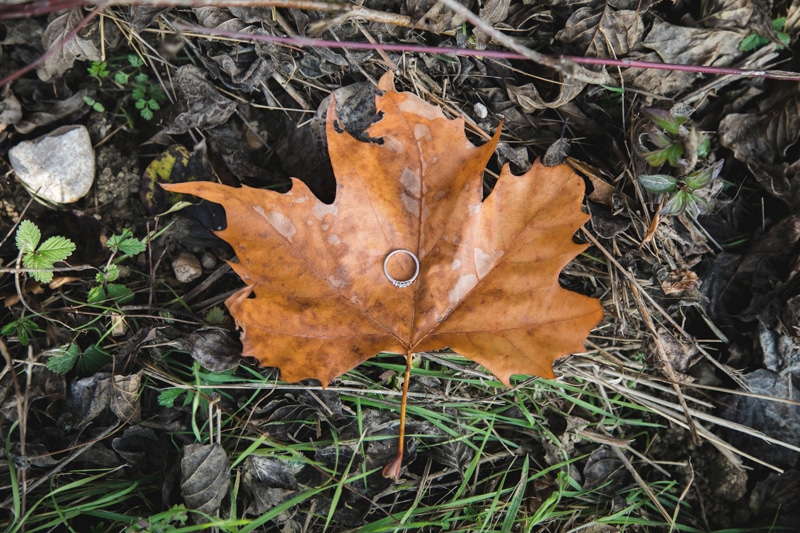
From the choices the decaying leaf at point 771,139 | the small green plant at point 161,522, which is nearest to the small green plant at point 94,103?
the small green plant at point 161,522

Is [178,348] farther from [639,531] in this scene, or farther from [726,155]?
[726,155]

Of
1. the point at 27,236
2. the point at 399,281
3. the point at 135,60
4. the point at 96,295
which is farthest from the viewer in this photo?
the point at 135,60

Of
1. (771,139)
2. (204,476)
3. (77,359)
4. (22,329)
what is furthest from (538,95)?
(22,329)

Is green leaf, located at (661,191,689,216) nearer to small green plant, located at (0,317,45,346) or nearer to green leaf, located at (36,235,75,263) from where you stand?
green leaf, located at (36,235,75,263)

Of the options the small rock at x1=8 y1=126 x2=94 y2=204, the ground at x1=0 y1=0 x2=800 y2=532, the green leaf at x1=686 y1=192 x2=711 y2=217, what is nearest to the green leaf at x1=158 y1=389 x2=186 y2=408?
the ground at x1=0 y1=0 x2=800 y2=532

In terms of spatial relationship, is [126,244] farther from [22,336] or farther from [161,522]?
[161,522]

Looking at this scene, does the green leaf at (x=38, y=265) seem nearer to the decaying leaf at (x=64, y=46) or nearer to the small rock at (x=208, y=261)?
the small rock at (x=208, y=261)
